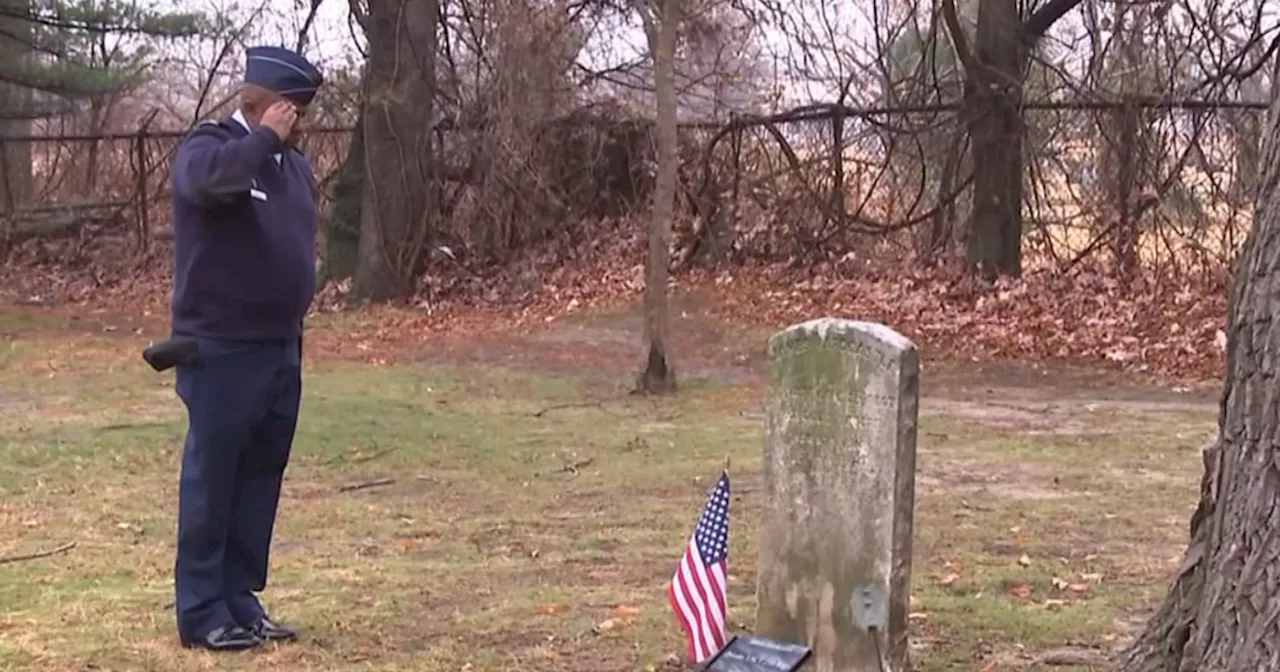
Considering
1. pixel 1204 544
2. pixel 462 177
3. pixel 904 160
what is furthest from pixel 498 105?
pixel 1204 544

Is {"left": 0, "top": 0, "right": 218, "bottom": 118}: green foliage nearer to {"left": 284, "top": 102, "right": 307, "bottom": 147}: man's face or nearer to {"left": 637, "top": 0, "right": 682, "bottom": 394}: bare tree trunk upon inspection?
{"left": 637, "top": 0, "right": 682, "bottom": 394}: bare tree trunk

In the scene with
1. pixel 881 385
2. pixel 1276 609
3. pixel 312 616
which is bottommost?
pixel 312 616

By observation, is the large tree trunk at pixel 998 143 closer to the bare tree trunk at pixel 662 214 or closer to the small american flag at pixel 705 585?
the bare tree trunk at pixel 662 214

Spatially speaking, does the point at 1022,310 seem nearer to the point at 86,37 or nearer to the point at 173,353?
the point at 173,353

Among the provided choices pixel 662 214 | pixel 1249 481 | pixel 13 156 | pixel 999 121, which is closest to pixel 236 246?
pixel 1249 481

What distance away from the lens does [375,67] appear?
21.1m

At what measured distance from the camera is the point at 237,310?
4988mm

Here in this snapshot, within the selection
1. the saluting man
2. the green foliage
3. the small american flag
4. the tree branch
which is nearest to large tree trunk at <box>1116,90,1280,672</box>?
the small american flag

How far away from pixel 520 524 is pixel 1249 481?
201 inches

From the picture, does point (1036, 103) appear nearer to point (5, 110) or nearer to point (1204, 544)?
point (1204, 544)

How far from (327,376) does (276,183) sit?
971cm

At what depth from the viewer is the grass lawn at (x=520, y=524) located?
5355 millimetres

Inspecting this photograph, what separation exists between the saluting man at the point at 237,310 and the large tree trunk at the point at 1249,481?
277cm

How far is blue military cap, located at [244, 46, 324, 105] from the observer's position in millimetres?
4965
